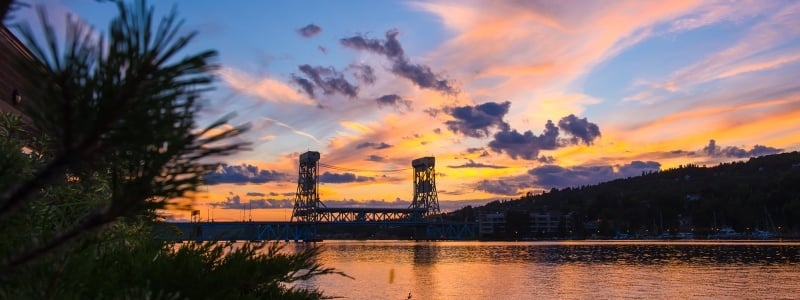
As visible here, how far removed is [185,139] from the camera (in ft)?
9.69

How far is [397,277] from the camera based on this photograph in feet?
240

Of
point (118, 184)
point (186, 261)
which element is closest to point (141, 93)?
point (118, 184)

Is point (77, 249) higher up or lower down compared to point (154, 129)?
lower down

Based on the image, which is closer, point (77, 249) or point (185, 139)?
point (185, 139)

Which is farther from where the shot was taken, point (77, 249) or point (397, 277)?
point (397, 277)

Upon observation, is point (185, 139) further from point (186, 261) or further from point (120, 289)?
point (186, 261)

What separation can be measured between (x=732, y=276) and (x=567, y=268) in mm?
20995

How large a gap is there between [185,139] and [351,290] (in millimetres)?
55228

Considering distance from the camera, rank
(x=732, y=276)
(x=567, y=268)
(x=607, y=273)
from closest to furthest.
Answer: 1. (x=732, y=276)
2. (x=607, y=273)
3. (x=567, y=268)

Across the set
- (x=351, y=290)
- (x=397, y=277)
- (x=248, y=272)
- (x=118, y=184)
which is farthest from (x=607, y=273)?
(x=118, y=184)

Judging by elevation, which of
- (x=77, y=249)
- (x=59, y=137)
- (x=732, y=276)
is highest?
(x=59, y=137)

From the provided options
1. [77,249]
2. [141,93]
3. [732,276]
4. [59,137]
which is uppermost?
[141,93]

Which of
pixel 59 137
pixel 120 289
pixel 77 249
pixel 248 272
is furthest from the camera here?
pixel 248 272

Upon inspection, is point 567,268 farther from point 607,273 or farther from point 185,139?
point 185,139
